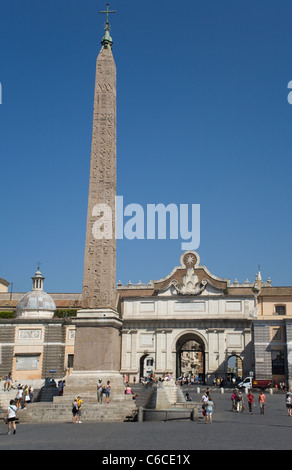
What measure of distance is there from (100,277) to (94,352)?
8.24 ft

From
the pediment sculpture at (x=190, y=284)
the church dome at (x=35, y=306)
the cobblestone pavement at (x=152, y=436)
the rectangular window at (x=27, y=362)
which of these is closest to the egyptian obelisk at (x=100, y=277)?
the cobblestone pavement at (x=152, y=436)

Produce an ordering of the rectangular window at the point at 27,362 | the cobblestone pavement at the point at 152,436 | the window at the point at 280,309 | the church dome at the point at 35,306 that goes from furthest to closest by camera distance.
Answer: the window at the point at 280,309, the church dome at the point at 35,306, the rectangular window at the point at 27,362, the cobblestone pavement at the point at 152,436

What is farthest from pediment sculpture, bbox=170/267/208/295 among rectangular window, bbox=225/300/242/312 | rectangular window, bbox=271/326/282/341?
rectangular window, bbox=271/326/282/341

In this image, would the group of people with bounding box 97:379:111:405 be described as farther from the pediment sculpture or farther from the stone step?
the pediment sculpture

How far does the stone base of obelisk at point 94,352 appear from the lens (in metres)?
17.3

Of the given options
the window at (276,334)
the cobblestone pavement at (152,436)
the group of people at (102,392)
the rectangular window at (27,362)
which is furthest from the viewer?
the window at (276,334)

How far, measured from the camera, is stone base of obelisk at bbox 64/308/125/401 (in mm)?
17297

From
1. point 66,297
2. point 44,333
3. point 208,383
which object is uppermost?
point 66,297

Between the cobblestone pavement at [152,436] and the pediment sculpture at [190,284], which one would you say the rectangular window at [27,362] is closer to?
the pediment sculpture at [190,284]

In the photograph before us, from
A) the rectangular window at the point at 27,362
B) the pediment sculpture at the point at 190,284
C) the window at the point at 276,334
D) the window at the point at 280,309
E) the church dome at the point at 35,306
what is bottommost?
the rectangular window at the point at 27,362

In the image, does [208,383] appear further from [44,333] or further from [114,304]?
[114,304]

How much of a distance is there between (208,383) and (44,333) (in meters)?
16.0

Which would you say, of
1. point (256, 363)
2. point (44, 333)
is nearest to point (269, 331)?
point (256, 363)

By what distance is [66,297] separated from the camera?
180 ft
